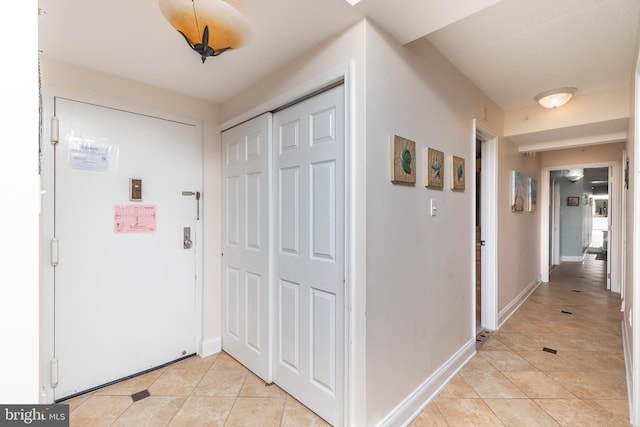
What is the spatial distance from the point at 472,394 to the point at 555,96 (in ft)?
8.61

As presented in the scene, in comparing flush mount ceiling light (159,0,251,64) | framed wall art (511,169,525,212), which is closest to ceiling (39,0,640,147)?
flush mount ceiling light (159,0,251,64)

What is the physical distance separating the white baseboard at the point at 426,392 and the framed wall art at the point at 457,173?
4.21ft

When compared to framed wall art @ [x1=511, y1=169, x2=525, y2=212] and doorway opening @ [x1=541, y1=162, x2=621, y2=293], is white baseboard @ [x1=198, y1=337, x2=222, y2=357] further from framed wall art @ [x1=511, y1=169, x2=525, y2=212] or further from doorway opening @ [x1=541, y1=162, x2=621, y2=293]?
doorway opening @ [x1=541, y1=162, x2=621, y2=293]

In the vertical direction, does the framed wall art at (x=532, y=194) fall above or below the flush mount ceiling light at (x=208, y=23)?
below

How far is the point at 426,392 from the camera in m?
1.89

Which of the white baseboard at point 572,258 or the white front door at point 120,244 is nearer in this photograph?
the white front door at point 120,244

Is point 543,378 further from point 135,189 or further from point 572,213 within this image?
point 572,213

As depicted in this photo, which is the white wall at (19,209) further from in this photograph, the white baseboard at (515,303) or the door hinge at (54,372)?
the white baseboard at (515,303)

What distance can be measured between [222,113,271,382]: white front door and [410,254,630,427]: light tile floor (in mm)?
1198

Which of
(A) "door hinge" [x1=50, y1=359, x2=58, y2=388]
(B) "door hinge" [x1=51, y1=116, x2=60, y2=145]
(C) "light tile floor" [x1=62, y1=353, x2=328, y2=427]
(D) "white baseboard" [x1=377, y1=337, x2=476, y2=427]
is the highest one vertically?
(B) "door hinge" [x1=51, y1=116, x2=60, y2=145]

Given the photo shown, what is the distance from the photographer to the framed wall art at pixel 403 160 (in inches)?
63.3

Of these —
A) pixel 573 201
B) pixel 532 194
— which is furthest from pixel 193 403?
pixel 573 201

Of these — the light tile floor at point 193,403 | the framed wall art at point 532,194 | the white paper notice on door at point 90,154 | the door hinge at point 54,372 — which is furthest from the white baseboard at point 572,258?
the door hinge at point 54,372

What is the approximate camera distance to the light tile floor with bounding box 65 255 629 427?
173cm
